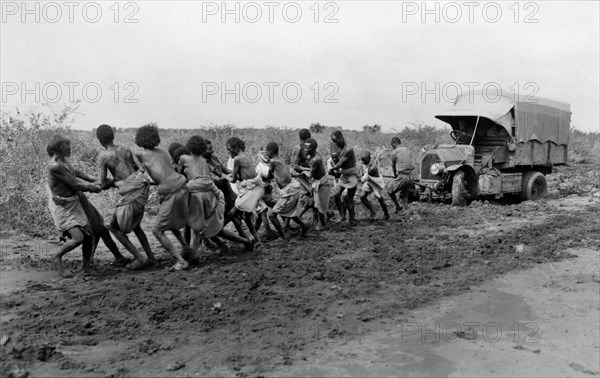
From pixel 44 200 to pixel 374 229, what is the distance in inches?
216

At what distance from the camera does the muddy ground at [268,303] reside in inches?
179

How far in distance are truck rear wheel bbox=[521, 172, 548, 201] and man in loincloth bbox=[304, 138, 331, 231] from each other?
6855 mm

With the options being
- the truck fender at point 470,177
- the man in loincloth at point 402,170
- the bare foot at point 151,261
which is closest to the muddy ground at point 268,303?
the bare foot at point 151,261

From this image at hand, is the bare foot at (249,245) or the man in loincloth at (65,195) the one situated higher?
the man in loincloth at (65,195)

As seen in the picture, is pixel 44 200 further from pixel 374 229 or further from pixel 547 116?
pixel 547 116

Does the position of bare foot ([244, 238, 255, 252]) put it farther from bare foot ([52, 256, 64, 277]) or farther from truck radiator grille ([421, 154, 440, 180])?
truck radiator grille ([421, 154, 440, 180])

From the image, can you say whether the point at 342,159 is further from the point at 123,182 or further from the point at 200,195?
the point at 123,182

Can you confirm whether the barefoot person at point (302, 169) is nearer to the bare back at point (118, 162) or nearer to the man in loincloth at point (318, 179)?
the man in loincloth at point (318, 179)

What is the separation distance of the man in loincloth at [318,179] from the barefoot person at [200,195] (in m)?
2.37

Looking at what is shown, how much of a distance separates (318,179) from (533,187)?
7595 mm

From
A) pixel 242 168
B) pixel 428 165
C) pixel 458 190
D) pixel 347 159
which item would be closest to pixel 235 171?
pixel 242 168

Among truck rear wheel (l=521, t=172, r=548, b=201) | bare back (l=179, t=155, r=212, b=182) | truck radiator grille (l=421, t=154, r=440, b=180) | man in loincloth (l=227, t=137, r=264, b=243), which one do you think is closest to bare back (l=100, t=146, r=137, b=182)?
bare back (l=179, t=155, r=212, b=182)

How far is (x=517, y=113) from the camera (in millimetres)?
13922

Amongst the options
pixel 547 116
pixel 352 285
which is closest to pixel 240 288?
pixel 352 285
